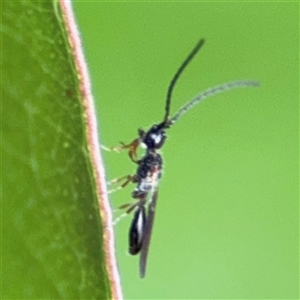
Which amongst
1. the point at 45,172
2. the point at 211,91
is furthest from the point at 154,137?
the point at 45,172

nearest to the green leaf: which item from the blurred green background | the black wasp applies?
the black wasp

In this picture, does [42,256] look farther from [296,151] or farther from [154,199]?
[296,151]

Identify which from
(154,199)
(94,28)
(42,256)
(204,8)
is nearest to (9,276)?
(42,256)

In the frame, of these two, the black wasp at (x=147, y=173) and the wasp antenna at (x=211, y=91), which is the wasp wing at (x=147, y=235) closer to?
the black wasp at (x=147, y=173)

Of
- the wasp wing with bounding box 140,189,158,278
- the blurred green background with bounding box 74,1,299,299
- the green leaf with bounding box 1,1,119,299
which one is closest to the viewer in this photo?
the green leaf with bounding box 1,1,119,299

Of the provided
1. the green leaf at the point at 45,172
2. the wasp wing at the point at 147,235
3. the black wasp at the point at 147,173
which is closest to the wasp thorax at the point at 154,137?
the black wasp at the point at 147,173

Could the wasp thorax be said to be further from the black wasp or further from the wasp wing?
the wasp wing

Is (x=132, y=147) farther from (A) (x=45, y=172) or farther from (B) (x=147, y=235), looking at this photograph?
(A) (x=45, y=172)
